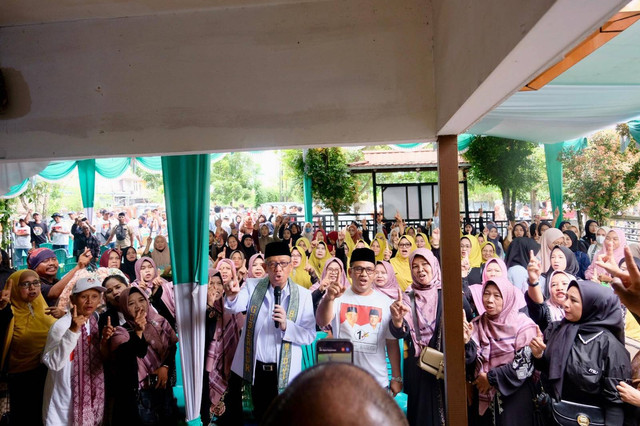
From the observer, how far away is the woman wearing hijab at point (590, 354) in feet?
8.16

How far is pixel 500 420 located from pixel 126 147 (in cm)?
317

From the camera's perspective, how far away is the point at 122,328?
3426 mm

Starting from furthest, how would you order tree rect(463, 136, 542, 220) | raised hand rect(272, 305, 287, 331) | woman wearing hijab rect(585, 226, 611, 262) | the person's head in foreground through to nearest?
tree rect(463, 136, 542, 220) < woman wearing hijab rect(585, 226, 611, 262) < raised hand rect(272, 305, 287, 331) < the person's head in foreground

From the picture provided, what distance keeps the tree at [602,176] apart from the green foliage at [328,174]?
4.04 meters

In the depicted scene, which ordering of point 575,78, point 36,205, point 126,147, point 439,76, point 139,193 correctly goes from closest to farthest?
1. point 439,76
2. point 126,147
3. point 575,78
4. point 36,205
5. point 139,193

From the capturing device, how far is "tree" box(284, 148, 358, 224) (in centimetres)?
848

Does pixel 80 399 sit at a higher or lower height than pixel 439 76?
lower

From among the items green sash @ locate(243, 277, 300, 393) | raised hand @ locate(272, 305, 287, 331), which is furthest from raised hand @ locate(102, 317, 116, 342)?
raised hand @ locate(272, 305, 287, 331)

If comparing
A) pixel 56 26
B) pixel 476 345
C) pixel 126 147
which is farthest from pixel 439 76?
pixel 56 26

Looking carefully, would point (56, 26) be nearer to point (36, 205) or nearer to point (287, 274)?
point (287, 274)

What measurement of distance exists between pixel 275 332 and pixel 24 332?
6.31 feet

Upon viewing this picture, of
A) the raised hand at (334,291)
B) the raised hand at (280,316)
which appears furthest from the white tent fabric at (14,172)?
the raised hand at (334,291)

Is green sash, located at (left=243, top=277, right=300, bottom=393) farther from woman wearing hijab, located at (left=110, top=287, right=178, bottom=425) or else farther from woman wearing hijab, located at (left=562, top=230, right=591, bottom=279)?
woman wearing hijab, located at (left=562, top=230, right=591, bottom=279)

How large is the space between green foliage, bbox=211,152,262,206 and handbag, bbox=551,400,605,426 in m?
14.9
